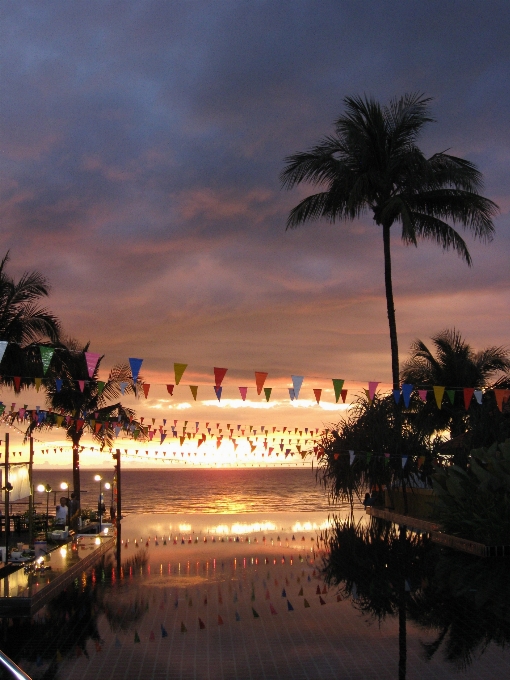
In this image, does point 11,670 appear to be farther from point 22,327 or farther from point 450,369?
point 450,369

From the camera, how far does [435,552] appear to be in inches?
717

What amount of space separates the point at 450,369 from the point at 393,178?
39.7 feet

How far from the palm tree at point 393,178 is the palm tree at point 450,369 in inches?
384

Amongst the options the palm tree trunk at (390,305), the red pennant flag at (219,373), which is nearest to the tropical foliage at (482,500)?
the palm tree trunk at (390,305)

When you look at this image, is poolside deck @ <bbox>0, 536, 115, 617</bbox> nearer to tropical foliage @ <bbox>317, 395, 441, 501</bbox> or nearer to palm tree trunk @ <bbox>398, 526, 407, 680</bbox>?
palm tree trunk @ <bbox>398, 526, 407, 680</bbox>

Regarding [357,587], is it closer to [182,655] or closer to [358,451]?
[182,655]

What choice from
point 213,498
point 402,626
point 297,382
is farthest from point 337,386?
point 213,498

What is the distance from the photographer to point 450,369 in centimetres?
3170

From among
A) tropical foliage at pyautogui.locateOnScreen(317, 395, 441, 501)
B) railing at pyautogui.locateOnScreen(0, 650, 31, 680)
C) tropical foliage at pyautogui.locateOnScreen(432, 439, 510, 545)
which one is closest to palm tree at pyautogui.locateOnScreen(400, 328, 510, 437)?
tropical foliage at pyautogui.locateOnScreen(317, 395, 441, 501)

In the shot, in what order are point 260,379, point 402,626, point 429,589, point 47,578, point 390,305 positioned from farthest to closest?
1. point 390,305
2. point 260,379
3. point 429,589
4. point 47,578
5. point 402,626

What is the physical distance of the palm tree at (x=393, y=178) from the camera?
21.8 meters

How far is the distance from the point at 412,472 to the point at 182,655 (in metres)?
18.6

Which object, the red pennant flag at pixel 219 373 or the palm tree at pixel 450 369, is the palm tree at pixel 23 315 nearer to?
the red pennant flag at pixel 219 373

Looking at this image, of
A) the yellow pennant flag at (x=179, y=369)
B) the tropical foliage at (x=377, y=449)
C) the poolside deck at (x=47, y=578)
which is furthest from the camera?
the tropical foliage at (x=377, y=449)
